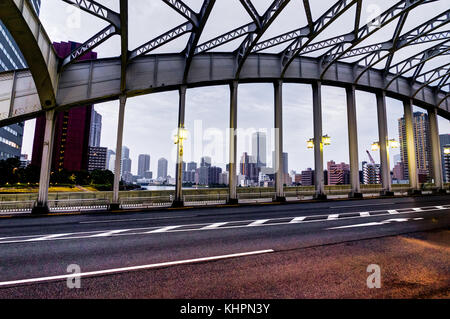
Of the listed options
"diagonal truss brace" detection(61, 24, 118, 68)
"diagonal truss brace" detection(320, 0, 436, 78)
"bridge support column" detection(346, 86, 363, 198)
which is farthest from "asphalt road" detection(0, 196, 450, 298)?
"bridge support column" detection(346, 86, 363, 198)

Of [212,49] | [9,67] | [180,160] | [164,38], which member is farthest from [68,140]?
[212,49]

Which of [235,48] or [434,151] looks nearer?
[235,48]

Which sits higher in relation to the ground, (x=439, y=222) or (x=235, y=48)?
(x=235, y=48)

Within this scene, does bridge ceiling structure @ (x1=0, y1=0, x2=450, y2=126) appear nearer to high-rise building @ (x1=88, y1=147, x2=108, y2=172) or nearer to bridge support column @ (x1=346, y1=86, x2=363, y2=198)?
bridge support column @ (x1=346, y1=86, x2=363, y2=198)

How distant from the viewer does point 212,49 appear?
15977mm

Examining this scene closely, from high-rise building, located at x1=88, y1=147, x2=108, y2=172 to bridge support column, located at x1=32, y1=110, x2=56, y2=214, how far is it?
167218 mm

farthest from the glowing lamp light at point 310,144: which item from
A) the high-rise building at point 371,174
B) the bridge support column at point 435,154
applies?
the high-rise building at point 371,174

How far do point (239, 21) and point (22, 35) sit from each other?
39.9 ft

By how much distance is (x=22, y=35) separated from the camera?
33.7 feet

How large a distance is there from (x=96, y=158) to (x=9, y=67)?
108 metres

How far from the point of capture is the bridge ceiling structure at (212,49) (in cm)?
1180

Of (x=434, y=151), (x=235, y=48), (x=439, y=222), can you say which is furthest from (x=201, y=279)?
(x=434, y=151)

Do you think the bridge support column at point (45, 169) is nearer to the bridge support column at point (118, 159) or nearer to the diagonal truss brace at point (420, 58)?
the bridge support column at point (118, 159)
